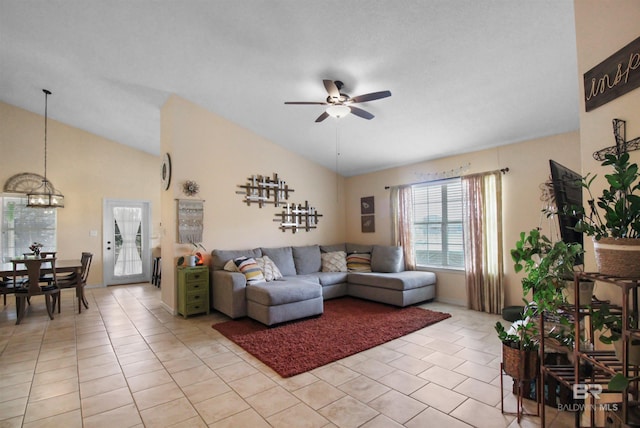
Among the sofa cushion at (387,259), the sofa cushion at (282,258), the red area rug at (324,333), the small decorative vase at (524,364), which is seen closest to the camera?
the small decorative vase at (524,364)

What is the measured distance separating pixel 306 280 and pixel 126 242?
478cm

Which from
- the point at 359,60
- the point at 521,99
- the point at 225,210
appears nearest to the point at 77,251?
the point at 225,210

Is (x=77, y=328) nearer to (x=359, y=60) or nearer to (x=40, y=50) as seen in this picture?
(x=40, y=50)

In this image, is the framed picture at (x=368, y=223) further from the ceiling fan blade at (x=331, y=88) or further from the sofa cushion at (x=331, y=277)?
the ceiling fan blade at (x=331, y=88)

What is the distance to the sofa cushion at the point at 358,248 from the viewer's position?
19.2 feet

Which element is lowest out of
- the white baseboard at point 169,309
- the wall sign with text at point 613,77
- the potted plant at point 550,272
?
Result: the white baseboard at point 169,309

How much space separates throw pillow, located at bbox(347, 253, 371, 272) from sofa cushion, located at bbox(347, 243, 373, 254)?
11 centimetres

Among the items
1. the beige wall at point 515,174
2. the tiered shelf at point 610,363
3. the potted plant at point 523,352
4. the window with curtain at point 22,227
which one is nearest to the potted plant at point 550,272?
the tiered shelf at point 610,363

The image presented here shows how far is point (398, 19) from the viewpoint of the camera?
249 centimetres

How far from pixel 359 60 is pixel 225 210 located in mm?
3070

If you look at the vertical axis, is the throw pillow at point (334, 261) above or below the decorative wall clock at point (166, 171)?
below

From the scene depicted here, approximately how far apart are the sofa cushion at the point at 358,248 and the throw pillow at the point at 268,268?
1748 mm

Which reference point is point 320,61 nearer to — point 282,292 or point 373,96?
point 373,96

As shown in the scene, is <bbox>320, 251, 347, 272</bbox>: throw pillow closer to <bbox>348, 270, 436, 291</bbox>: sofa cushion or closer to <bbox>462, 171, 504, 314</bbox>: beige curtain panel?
<bbox>348, 270, 436, 291</bbox>: sofa cushion
